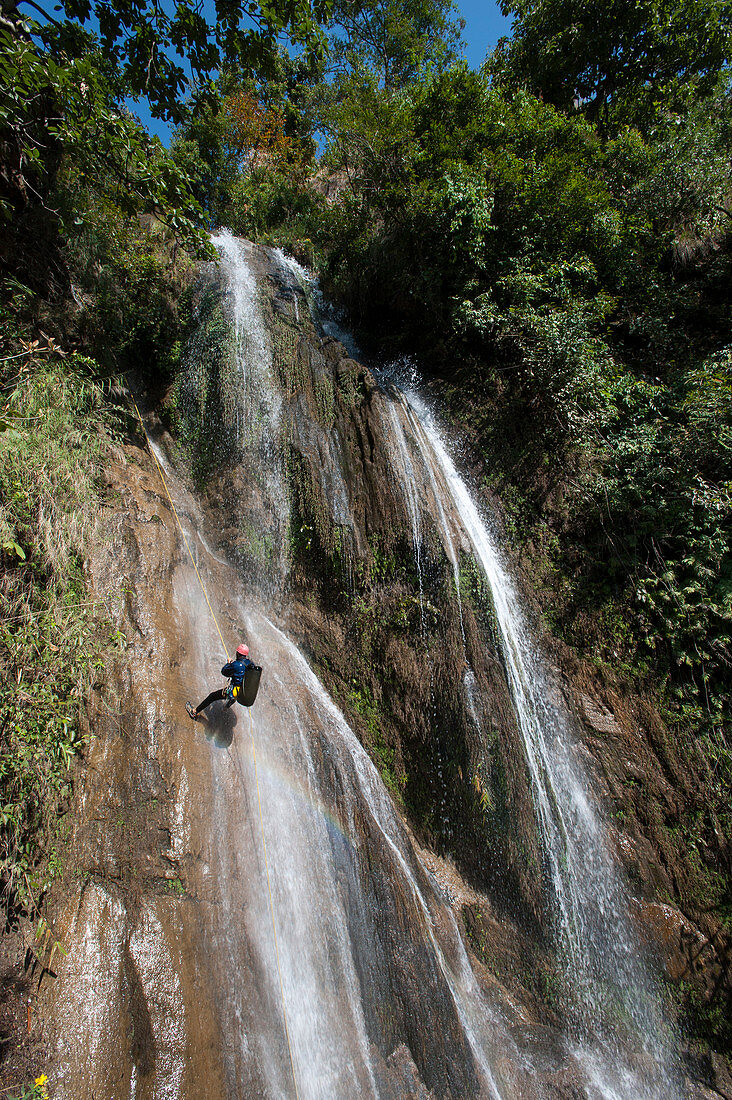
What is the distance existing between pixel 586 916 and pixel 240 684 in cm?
483

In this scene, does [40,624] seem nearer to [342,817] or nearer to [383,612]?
[342,817]

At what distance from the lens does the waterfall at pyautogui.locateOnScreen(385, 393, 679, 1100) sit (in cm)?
534

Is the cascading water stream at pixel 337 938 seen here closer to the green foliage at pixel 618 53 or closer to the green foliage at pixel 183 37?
the green foliage at pixel 183 37

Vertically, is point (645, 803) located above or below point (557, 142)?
below

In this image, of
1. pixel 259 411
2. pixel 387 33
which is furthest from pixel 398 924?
pixel 387 33

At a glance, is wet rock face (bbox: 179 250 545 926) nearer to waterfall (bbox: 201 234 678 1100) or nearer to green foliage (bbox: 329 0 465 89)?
waterfall (bbox: 201 234 678 1100)

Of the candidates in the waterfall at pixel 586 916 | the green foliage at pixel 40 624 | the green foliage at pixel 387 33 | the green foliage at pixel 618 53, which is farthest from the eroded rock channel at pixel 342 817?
the green foliage at pixel 387 33

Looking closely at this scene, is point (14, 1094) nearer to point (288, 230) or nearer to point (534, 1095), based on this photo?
point (534, 1095)

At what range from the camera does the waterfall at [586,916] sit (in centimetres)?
534

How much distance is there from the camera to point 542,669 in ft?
21.9

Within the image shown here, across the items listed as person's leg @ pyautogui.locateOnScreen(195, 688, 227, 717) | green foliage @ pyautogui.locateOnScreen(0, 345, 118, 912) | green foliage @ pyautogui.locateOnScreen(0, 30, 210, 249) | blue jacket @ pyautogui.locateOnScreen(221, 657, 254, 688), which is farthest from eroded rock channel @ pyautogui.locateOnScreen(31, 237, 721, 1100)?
green foliage @ pyautogui.locateOnScreen(0, 30, 210, 249)

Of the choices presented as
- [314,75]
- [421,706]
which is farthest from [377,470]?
[314,75]

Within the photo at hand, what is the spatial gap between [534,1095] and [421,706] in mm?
4117

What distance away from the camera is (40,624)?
4652 millimetres
